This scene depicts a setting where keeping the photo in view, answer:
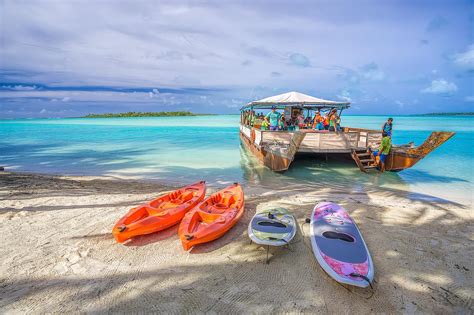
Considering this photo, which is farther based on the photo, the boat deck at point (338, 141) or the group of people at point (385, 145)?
the boat deck at point (338, 141)

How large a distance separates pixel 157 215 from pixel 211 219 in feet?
3.99

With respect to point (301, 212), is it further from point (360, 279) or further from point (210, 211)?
point (360, 279)

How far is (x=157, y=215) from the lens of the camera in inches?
219

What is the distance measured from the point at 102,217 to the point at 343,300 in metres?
5.70

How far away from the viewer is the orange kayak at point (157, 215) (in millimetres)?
5020

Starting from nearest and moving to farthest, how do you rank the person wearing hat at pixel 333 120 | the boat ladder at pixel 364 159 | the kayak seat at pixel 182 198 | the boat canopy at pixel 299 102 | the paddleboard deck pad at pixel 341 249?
the paddleboard deck pad at pixel 341 249 < the kayak seat at pixel 182 198 < the boat ladder at pixel 364 159 < the boat canopy at pixel 299 102 < the person wearing hat at pixel 333 120

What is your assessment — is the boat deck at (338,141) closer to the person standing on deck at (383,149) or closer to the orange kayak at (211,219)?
the person standing on deck at (383,149)

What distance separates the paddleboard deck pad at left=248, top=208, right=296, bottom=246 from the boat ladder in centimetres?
818

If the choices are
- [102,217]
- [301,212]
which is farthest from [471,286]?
[102,217]

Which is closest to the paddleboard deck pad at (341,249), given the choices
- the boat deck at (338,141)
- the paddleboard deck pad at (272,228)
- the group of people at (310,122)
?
the paddleboard deck pad at (272,228)

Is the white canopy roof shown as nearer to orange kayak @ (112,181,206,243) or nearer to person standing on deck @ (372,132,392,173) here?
person standing on deck @ (372,132,392,173)

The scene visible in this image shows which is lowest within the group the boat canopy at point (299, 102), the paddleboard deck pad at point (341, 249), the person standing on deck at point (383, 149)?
the paddleboard deck pad at point (341, 249)

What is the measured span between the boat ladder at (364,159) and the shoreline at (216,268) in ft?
18.0

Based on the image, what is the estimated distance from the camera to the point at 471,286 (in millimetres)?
3916
